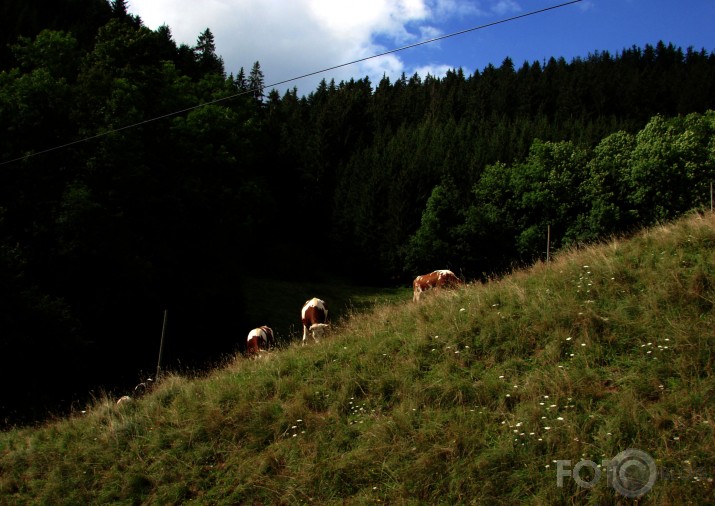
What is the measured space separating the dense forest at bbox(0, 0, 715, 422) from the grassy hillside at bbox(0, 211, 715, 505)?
5033 mm

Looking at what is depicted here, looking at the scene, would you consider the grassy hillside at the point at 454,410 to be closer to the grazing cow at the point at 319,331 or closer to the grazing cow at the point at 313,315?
the grazing cow at the point at 319,331

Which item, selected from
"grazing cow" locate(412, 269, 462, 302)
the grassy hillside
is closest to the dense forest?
"grazing cow" locate(412, 269, 462, 302)

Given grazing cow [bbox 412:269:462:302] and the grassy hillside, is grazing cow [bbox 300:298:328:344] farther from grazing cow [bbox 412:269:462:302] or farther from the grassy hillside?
the grassy hillside

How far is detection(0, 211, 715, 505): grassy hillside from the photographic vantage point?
6656 mm

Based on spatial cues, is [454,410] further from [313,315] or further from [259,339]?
[259,339]

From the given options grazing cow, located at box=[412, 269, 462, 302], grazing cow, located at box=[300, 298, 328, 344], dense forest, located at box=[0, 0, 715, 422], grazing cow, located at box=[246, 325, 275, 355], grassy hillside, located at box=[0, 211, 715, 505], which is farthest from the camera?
dense forest, located at box=[0, 0, 715, 422]

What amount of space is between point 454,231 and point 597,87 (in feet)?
A: 168

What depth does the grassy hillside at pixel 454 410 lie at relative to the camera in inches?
262

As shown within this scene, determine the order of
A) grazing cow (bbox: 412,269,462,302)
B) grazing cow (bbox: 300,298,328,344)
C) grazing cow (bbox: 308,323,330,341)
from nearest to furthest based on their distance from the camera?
grazing cow (bbox: 308,323,330,341)
grazing cow (bbox: 300,298,328,344)
grazing cow (bbox: 412,269,462,302)

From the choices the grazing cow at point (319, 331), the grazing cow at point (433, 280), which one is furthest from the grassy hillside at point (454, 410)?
the grazing cow at point (433, 280)

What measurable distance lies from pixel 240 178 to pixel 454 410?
38.1 metres

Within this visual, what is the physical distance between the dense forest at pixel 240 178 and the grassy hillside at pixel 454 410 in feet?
16.5

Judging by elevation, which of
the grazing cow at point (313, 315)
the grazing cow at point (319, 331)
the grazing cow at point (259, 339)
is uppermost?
the grazing cow at point (319, 331)

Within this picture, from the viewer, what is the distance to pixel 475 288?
11.8m
